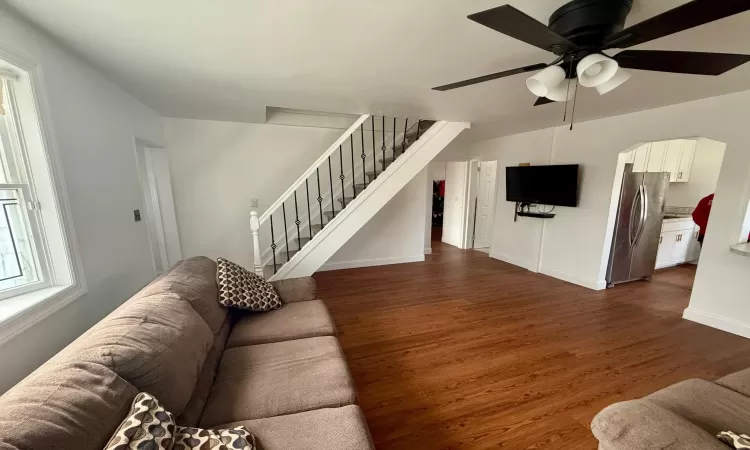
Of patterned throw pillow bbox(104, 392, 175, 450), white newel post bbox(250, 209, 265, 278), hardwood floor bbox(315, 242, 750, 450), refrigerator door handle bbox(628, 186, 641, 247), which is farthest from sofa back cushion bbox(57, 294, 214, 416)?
refrigerator door handle bbox(628, 186, 641, 247)

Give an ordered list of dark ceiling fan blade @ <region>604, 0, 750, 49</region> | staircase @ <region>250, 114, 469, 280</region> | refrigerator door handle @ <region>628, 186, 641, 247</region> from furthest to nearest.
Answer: refrigerator door handle @ <region>628, 186, 641, 247</region>
staircase @ <region>250, 114, 469, 280</region>
dark ceiling fan blade @ <region>604, 0, 750, 49</region>

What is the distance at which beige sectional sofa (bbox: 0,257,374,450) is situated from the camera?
0.77m

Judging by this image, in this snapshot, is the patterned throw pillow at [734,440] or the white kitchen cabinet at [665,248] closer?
the patterned throw pillow at [734,440]

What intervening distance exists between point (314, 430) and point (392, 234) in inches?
149

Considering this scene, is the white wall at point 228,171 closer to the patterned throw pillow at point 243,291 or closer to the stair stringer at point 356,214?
the stair stringer at point 356,214

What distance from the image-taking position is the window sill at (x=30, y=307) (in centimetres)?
130

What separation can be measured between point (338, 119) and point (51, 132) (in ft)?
9.64

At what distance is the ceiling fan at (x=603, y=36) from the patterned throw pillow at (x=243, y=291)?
82.1 inches

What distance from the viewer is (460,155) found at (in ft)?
17.7

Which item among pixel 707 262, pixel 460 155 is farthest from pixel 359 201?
pixel 707 262

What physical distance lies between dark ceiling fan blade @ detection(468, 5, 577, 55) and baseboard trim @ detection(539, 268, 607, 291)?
3469mm

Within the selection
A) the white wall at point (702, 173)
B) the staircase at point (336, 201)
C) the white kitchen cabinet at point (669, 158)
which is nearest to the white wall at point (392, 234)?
the staircase at point (336, 201)

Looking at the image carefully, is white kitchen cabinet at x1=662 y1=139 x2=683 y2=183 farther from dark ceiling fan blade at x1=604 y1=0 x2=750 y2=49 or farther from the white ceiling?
dark ceiling fan blade at x1=604 y1=0 x2=750 y2=49

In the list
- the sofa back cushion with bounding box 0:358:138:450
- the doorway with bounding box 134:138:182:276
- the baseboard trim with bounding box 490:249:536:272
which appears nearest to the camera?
the sofa back cushion with bounding box 0:358:138:450
